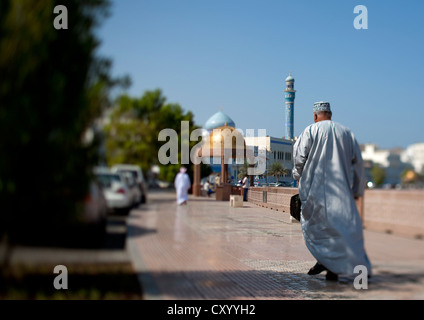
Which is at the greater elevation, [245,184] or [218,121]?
[218,121]

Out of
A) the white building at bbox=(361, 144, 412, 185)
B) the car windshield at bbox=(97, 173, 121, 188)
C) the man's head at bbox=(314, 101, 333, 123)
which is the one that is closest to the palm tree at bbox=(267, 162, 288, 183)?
the man's head at bbox=(314, 101, 333, 123)

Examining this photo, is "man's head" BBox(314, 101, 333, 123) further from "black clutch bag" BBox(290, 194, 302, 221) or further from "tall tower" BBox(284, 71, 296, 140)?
"black clutch bag" BBox(290, 194, 302, 221)

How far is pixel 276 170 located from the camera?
8.98 feet

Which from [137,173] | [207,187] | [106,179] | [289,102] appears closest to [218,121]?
[207,187]

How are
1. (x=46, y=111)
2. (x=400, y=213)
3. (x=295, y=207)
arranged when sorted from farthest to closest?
(x=295, y=207), (x=400, y=213), (x=46, y=111)

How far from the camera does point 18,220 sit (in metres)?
2.30

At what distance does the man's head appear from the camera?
262 cm

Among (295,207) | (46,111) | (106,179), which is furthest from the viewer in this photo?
(295,207)

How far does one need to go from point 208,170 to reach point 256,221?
642 mm

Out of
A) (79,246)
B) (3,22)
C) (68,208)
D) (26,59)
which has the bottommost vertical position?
(79,246)

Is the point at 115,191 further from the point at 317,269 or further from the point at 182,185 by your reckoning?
the point at 317,269

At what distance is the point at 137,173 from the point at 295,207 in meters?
1.08
